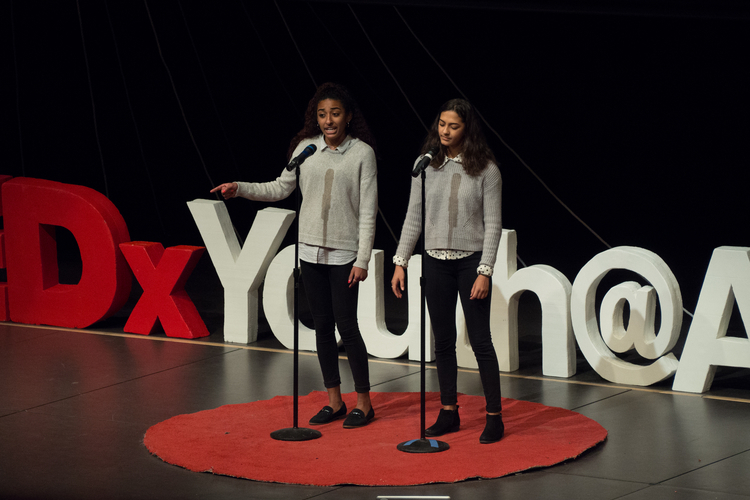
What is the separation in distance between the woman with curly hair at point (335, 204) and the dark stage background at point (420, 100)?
20.8ft

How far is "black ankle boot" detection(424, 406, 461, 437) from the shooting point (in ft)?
14.2

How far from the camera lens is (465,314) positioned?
423 centimetres

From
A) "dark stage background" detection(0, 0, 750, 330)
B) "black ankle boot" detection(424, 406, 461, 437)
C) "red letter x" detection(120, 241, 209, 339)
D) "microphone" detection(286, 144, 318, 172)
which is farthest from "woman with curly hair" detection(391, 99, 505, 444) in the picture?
"dark stage background" detection(0, 0, 750, 330)

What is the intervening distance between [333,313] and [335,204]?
500 millimetres

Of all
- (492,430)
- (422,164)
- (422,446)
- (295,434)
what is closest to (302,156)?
(422,164)

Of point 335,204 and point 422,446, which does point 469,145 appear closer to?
point 335,204

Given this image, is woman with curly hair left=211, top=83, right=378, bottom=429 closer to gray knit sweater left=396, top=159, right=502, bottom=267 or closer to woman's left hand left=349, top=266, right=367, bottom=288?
woman's left hand left=349, top=266, right=367, bottom=288

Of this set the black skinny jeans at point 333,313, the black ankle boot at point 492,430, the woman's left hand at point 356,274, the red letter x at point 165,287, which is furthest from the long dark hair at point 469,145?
the red letter x at point 165,287

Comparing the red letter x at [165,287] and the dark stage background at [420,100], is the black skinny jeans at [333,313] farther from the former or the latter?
the dark stage background at [420,100]

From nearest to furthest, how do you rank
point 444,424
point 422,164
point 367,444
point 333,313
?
point 422,164 < point 367,444 < point 444,424 < point 333,313

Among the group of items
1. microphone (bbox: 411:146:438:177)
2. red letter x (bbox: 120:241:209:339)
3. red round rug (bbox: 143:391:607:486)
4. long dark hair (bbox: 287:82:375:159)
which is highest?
long dark hair (bbox: 287:82:375:159)

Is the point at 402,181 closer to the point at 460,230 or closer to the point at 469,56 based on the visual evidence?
the point at 469,56

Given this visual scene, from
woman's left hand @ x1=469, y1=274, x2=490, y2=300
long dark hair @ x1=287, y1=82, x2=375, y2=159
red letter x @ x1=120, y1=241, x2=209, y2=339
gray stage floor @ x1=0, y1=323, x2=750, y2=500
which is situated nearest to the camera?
gray stage floor @ x1=0, y1=323, x2=750, y2=500

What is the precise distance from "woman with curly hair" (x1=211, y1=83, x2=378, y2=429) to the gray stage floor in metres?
0.90
